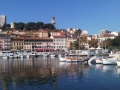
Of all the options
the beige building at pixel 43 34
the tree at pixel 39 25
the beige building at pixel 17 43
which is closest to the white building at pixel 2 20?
the tree at pixel 39 25

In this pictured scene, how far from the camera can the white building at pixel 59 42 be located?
106m

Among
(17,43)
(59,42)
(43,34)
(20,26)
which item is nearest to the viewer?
(17,43)

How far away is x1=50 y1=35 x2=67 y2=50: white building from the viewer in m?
106

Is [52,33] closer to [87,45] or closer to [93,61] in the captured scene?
[87,45]

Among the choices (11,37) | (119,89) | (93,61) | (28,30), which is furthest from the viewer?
(28,30)

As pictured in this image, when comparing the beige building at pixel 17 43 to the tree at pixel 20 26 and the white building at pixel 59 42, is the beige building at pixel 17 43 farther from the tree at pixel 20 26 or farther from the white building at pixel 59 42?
the tree at pixel 20 26

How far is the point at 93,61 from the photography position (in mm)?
45375

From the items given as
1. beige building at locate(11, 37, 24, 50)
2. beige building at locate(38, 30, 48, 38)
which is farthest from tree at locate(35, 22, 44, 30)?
beige building at locate(11, 37, 24, 50)

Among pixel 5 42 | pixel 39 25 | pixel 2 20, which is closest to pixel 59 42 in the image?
pixel 5 42

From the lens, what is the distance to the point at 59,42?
10681cm

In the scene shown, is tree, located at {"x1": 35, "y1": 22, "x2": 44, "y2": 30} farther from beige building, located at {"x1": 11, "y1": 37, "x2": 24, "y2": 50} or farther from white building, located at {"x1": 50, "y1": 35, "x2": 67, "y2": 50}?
beige building, located at {"x1": 11, "y1": 37, "x2": 24, "y2": 50}

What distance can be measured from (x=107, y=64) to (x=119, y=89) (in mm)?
22033

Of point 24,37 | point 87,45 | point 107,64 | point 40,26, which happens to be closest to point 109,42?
point 87,45

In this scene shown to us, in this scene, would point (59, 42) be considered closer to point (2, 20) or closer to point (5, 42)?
point (5, 42)
